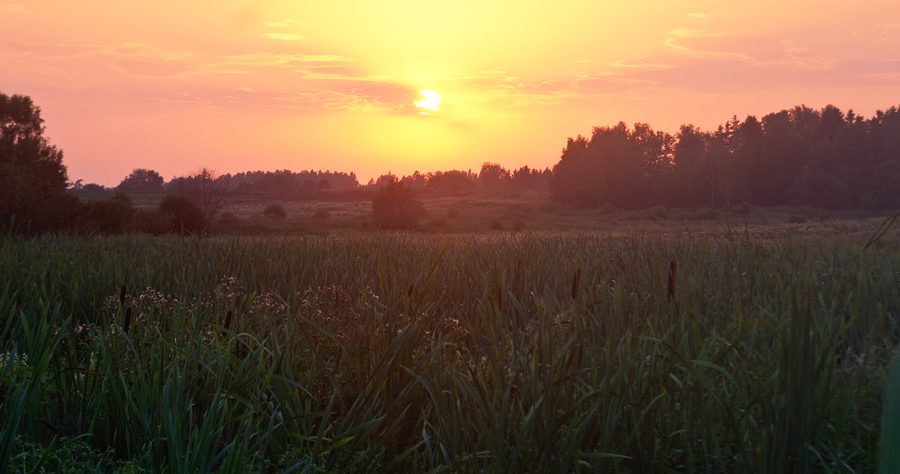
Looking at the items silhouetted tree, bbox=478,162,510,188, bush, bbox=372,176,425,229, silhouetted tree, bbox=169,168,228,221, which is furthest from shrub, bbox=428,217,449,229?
silhouetted tree, bbox=478,162,510,188

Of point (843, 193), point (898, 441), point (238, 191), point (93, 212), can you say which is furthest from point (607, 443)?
point (238, 191)

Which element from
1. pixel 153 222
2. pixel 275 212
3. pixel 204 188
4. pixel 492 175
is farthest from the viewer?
pixel 492 175

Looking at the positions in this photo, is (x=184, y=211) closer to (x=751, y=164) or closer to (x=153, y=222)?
(x=153, y=222)

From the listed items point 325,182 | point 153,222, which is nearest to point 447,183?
point 325,182

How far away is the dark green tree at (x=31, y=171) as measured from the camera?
24.0m

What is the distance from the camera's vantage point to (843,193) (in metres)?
59.3

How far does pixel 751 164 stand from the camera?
6550 cm

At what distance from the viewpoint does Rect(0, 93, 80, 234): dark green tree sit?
78.6ft

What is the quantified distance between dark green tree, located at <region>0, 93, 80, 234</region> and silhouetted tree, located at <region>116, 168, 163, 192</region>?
262ft

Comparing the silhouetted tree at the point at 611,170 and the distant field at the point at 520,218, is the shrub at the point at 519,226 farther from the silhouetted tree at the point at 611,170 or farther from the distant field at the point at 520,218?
the silhouetted tree at the point at 611,170

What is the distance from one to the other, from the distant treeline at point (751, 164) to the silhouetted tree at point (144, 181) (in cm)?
7844

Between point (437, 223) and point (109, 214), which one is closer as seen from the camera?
point (109, 214)

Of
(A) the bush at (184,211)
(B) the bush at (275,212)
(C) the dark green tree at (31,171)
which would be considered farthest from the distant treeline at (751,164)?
(C) the dark green tree at (31,171)

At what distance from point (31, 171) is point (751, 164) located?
70.6 meters
